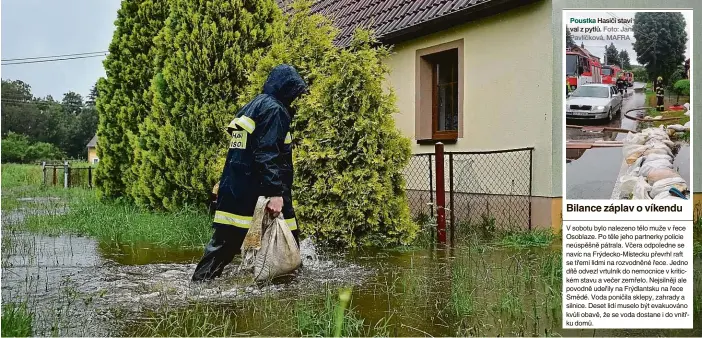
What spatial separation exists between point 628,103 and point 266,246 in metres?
2.15

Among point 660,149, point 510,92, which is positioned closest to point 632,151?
point 660,149

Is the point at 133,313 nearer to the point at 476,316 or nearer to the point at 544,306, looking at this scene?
the point at 476,316

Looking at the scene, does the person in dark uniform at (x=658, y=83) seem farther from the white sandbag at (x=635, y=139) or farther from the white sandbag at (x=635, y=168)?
the white sandbag at (x=635, y=168)

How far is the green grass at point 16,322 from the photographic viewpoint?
2766 millimetres

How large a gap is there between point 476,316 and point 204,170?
4151 millimetres

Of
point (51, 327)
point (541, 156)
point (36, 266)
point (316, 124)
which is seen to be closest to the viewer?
point (51, 327)

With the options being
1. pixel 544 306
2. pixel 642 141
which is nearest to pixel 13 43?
pixel 544 306

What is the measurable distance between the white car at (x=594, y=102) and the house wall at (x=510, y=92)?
139 cm

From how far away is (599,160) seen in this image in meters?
3.59

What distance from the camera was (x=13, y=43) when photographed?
325 cm

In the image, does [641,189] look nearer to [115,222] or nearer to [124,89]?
[115,222]

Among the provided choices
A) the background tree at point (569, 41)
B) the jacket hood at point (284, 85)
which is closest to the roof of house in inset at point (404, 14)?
the jacket hood at point (284, 85)

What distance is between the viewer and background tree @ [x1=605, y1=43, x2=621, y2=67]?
3.24m

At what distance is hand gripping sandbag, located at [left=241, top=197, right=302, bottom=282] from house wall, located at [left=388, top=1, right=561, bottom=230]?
76.1 inches
